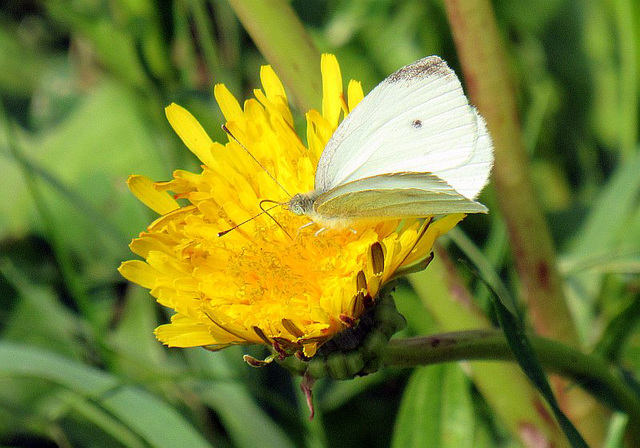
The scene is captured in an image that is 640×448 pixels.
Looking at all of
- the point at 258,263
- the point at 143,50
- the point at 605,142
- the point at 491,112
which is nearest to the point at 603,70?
the point at 605,142

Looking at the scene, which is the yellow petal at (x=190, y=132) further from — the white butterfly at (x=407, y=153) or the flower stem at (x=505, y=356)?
the flower stem at (x=505, y=356)

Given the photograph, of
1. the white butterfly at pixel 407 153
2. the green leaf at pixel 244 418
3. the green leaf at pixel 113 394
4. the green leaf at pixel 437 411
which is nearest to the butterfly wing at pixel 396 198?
the white butterfly at pixel 407 153

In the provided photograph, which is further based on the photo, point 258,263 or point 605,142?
point 605,142

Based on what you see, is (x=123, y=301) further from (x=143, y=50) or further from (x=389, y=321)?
(x=389, y=321)

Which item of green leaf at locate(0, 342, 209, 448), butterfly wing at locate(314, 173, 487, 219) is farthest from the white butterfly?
green leaf at locate(0, 342, 209, 448)

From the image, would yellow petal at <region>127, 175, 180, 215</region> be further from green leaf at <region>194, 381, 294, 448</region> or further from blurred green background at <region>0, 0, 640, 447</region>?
green leaf at <region>194, 381, 294, 448</region>

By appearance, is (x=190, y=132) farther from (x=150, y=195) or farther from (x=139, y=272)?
(x=139, y=272)
